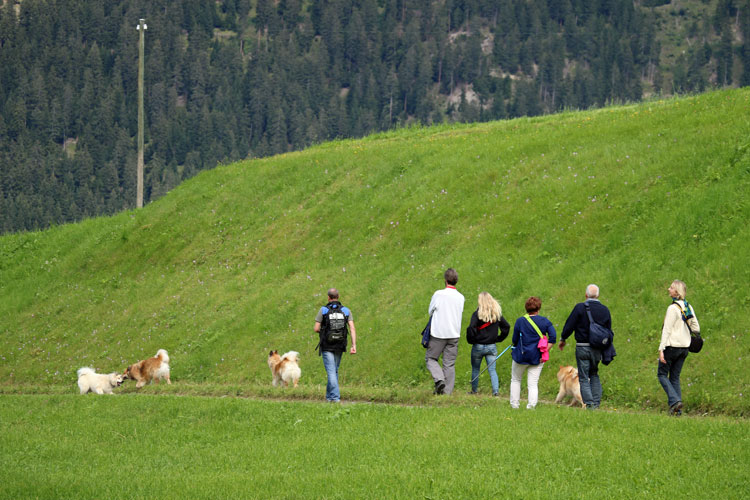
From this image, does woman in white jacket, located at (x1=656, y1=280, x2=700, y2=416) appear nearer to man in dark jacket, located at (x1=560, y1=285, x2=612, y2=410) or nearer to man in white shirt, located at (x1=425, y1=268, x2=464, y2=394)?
man in dark jacket, located at (x1=560, y1=285, x2=612, y2=410)

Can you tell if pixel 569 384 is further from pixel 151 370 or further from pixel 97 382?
pixel 97 382

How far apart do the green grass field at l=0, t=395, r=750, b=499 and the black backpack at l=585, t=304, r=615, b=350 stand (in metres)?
1.18

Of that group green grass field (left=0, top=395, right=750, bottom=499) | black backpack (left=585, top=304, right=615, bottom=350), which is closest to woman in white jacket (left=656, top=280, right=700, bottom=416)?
black backpack (left=585, top=304, right=615, bottom=350)

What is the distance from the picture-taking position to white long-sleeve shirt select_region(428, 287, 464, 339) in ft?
50.9

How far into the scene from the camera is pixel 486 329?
15.7m

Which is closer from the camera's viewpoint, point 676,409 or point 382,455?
point 382,455

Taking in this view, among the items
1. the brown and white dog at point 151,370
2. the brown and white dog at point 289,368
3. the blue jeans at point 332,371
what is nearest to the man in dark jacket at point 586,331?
the blue jeans at point 332,371

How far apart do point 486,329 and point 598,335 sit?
8.28ft

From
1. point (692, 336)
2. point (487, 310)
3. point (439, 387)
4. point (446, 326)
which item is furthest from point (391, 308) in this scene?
point (692, 336)

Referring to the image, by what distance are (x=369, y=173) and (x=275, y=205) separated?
4241mm

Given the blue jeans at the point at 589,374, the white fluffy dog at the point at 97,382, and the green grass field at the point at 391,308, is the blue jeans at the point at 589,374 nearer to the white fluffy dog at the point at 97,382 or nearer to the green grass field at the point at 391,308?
the green grass field at the point at 391,308

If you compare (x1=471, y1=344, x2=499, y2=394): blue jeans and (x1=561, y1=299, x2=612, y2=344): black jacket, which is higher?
(x1=561, y1=299, x2=612, y2=344): black jacket

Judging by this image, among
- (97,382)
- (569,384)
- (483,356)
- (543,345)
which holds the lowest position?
(97,382)

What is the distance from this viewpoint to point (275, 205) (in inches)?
1329
